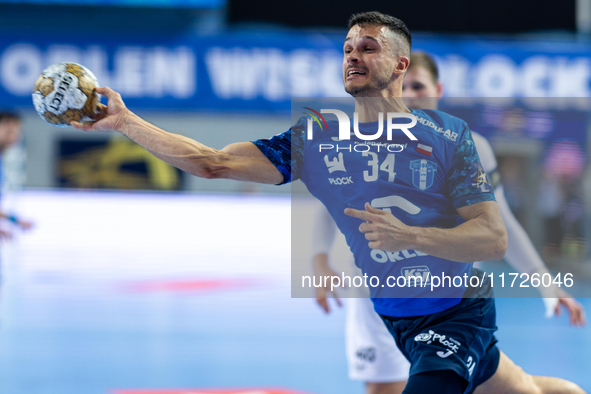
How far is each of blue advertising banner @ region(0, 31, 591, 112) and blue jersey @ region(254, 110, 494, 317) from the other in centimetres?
631

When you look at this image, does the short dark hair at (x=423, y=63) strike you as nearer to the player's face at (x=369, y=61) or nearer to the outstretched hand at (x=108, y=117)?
the player's face at (x=369, y=61)

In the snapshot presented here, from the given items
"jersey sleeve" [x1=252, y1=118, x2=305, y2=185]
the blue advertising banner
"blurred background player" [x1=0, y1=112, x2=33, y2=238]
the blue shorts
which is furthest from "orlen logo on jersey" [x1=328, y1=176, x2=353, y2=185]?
the blue advertising banner

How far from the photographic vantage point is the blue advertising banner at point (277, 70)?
856cm

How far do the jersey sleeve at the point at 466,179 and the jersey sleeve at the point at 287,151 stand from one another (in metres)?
0.61

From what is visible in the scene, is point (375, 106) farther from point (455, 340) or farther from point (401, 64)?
point (455, 340)

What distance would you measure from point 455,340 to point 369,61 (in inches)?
45.1

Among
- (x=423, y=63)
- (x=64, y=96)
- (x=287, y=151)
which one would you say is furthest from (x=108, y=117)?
(x=423, y=63)

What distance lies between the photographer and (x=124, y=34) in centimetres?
848

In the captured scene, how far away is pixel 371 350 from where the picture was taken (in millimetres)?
3146

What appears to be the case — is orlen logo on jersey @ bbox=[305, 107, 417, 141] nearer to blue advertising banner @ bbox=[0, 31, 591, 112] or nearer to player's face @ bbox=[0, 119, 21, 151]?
player's face @ bbox=[0, 119, 21, 151]

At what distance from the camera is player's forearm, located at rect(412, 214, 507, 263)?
2041 mm

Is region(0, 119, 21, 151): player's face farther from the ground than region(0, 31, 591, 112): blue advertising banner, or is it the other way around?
region(0, 31, 591, 112): blue advertising banner

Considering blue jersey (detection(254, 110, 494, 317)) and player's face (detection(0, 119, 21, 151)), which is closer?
blue jersey (detection(254, 110, 494, 317))

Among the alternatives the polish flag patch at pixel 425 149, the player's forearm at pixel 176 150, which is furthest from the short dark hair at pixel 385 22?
the player's forearm at pixel 176 150
